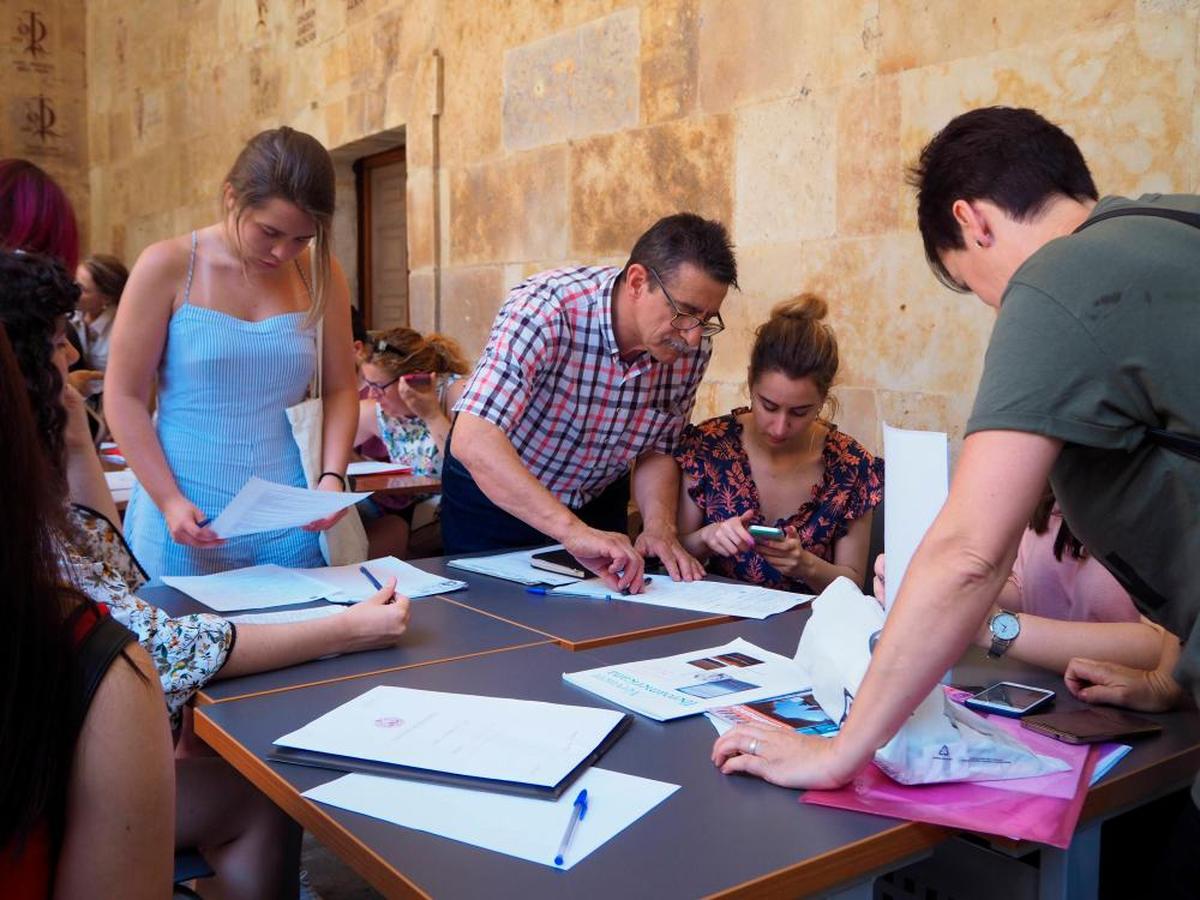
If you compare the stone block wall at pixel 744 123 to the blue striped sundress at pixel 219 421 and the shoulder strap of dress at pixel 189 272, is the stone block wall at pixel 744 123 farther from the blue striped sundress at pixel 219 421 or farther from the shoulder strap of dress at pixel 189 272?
the shoulder strap of dress at pixel 189 272

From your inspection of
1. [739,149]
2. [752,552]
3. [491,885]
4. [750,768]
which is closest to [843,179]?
[739,149]

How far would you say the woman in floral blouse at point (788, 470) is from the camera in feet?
9.32

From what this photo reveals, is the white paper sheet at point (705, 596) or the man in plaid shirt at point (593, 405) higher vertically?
the man in plaid shirt at point (593, 405)

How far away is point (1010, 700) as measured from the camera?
1641 millimetres

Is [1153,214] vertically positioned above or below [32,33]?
below

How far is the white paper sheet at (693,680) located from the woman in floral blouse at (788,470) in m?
0.91

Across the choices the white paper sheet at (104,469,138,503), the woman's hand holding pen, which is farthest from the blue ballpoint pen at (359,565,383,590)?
the white paper sheet at (104,469,138,503)

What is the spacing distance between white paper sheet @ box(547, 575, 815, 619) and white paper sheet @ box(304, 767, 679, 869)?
2.94ft

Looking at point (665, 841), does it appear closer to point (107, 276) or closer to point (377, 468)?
point (377, 468)

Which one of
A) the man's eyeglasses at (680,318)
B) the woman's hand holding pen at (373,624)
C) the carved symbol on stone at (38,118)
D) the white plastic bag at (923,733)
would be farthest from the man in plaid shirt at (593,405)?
the carved symbol on stone at (38,118)

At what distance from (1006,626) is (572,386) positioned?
125cm

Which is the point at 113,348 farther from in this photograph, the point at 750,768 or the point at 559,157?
the point at 559,157

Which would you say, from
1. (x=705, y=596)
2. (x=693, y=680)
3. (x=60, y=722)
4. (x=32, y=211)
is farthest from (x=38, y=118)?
(x=60, y=722)

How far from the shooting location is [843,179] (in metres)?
3.80
